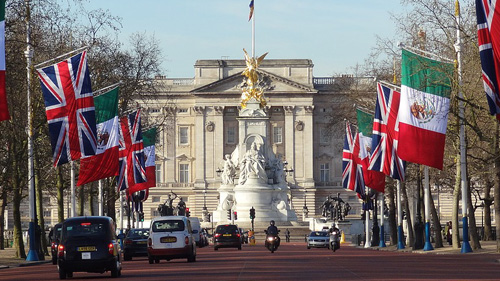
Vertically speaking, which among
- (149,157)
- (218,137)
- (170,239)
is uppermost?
(218,137)

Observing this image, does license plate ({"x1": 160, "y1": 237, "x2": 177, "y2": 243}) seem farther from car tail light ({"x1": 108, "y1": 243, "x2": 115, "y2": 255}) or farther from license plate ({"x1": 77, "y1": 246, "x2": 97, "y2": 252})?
license plate ({"x1": 77, "y1": 246, "x2": 97, "y2": 252})

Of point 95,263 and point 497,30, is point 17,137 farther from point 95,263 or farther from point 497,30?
point 497,30

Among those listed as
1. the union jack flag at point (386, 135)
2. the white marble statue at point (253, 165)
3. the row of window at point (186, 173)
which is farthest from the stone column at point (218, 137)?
the union jack flag at point (386, 135)

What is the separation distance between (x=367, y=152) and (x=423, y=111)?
19.4m

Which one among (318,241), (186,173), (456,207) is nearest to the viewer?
(456,207)

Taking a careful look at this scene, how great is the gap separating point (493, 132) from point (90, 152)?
17.5 metres

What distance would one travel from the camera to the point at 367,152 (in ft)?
229

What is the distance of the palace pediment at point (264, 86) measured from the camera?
17650 cm

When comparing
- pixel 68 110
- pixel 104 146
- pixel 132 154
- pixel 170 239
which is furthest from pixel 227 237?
pixel 68 110

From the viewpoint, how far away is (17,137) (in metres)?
58.3

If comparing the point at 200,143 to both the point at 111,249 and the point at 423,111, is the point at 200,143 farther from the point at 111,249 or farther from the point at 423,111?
the point at 111,249

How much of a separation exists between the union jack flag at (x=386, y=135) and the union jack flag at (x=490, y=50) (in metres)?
23.3

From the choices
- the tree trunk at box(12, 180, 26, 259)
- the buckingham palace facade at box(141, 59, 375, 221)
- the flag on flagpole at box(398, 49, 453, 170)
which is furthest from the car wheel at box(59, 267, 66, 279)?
the buckingham palace facade at box(141, 59, 375, 221)

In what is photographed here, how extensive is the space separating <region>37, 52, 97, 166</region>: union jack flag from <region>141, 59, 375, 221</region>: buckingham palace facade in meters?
124
